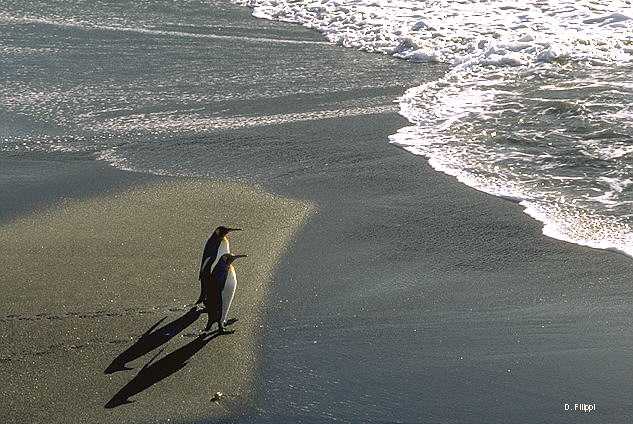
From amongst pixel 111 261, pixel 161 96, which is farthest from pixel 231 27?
pixel 111 261

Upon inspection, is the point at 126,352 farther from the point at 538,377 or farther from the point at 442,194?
the point at 442,194

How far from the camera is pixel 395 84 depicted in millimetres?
13070

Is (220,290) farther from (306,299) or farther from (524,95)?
(524,95)

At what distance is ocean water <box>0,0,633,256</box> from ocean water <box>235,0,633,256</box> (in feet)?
0.09

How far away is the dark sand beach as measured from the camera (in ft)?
21.8

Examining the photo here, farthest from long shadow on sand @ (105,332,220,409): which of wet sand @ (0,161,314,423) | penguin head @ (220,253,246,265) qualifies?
penguin head @ (220,253,246,265)

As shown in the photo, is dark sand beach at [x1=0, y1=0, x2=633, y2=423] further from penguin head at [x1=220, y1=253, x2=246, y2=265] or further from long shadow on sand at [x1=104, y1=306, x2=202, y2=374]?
penguin head at [x1=220, y1=253, x2=246, y2=265]

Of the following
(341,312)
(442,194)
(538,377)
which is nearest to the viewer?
(538,377)

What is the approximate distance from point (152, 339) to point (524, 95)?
22.0 feet

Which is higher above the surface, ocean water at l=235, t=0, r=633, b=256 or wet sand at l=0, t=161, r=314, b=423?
ocean water at l=235, t=0, r=633, b=256

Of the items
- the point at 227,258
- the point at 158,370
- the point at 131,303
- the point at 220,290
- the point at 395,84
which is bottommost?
the point at 158,370

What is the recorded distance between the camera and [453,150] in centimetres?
1084

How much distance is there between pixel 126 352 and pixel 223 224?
2.22 m

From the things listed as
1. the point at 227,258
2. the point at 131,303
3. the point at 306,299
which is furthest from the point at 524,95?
the point at 131,303
